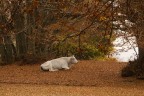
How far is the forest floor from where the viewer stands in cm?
1468

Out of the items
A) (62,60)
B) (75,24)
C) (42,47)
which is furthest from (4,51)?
(75,24)

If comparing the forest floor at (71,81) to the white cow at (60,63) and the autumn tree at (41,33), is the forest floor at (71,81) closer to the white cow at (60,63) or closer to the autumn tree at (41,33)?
the white cow at (60,63)

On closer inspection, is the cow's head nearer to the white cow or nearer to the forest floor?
the white cow

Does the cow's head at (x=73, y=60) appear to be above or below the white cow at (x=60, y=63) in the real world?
above

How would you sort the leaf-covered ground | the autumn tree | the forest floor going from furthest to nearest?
1. the leaf-covered ground
2. the forest floor
3. the autumn tree

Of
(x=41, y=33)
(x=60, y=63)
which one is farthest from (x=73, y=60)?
(x=41, y=33)

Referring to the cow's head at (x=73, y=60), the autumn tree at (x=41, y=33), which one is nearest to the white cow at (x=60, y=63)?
the cow's head at (x=73, y=60)

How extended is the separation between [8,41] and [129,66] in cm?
870

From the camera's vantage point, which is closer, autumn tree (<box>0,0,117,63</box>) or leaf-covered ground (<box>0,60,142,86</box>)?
autumn tree (<box>0,0,117,63</box>)

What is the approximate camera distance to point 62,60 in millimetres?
21312

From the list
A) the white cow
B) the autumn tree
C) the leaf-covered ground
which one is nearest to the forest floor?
the leaf-covered ground

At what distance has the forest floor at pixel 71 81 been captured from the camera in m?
14.7

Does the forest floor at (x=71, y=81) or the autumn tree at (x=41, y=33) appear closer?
the autumn tree at (x=41, y=33)

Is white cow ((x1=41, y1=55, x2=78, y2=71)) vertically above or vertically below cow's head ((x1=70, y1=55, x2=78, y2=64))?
below
